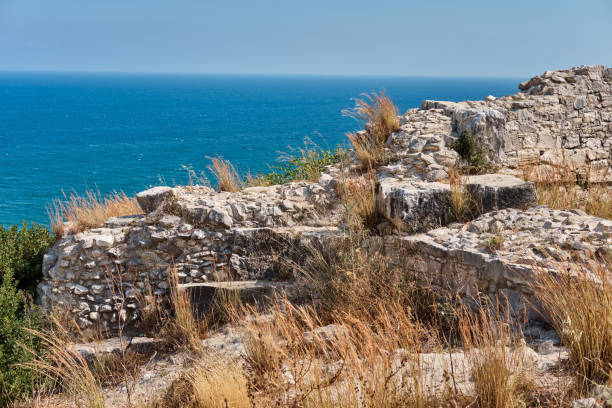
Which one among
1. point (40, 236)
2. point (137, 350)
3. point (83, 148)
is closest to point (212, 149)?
point (83, 148)

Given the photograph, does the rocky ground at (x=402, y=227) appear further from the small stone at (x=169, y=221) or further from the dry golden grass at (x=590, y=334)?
the dry golden grass at (x=590, y=334)

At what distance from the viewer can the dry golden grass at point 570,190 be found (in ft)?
21.8

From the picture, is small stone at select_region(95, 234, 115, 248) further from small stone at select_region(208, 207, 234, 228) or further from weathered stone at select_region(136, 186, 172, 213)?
small stone at select_region(208, 207, 234, 228)

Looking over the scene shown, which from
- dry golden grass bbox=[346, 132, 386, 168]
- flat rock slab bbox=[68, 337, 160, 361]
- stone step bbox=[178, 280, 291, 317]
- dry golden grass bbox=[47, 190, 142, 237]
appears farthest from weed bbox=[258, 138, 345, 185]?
flat rock slab bbox=[68, 337, 160, 361]

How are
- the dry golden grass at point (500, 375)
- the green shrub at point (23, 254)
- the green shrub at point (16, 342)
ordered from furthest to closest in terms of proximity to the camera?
the green shrub at point (23, 254)
the green shrub at point (16, 342)
the dry golden grass at point (500, 375)

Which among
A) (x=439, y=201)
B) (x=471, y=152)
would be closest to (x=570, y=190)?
(x=471, y=152)

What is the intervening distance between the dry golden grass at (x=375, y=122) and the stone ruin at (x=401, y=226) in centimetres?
31

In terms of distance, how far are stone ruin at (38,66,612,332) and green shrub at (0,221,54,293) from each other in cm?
60

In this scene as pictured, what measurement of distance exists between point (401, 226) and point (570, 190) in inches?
128

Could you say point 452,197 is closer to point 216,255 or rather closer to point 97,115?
point 216,255

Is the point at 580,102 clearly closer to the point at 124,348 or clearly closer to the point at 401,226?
the point at 401,226

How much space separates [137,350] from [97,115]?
82.6 metres

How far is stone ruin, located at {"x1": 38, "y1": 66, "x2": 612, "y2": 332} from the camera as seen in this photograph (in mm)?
5453

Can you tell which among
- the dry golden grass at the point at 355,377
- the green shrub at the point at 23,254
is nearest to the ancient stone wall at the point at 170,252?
the green shrub at the point at 23,254
